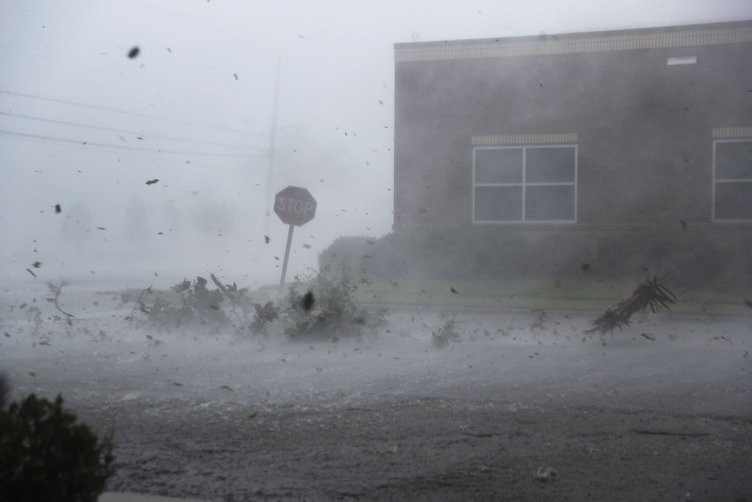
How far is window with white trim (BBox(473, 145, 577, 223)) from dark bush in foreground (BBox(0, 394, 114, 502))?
194 inches

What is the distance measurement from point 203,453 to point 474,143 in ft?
13.1

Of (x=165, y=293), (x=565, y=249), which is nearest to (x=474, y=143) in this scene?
(x=565, y=249)

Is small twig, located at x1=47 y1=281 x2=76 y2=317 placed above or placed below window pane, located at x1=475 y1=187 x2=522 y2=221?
below

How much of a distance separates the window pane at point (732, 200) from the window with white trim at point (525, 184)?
111 centimetres

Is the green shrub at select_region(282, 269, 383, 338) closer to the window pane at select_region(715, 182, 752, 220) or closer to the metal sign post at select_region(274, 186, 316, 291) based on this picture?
the metal sign post at select_region(274, 186, 316, 291)

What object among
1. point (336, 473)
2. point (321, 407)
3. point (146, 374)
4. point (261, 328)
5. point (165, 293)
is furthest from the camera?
point (165, 293)

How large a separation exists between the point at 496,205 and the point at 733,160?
1.85 metres

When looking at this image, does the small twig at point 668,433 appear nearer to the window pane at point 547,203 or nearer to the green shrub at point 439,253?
the green shrub at point 439,253

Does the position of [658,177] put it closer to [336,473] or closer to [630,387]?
[630,387]

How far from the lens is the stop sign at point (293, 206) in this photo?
4457 millimetres

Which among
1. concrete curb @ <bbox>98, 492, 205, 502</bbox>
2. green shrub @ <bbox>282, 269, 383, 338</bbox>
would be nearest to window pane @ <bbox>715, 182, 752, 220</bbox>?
green shrub @ <bbox>282, 269, 383, 338</bbox>

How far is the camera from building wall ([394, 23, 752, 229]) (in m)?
4.92

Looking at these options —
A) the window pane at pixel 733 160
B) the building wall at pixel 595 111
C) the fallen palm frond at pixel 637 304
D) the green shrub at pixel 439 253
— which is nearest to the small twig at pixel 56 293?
the green shrub at pixel 439 253

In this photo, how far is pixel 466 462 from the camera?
212 cm
